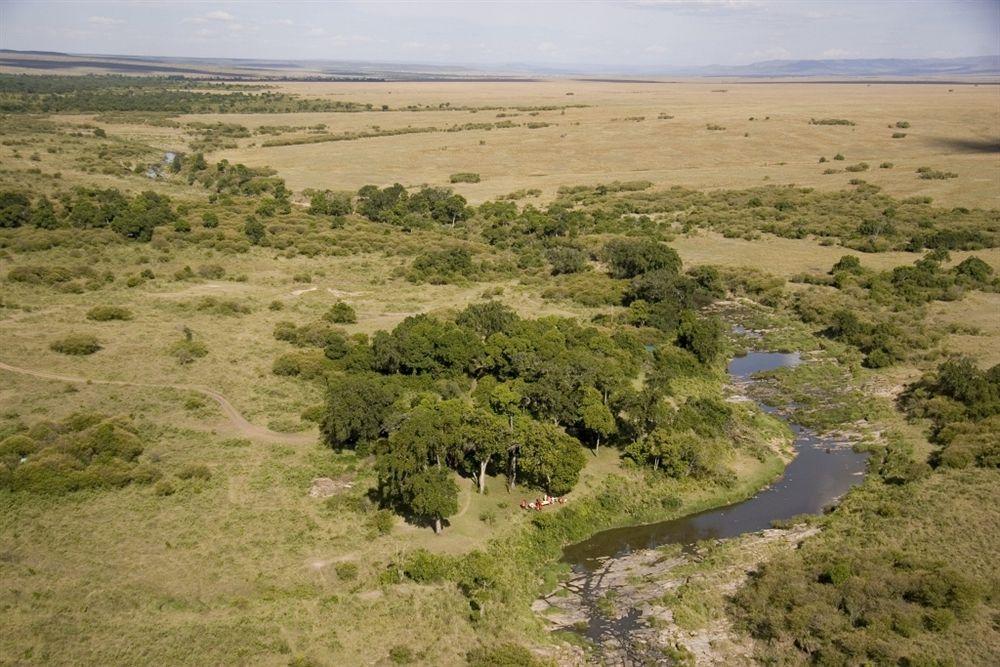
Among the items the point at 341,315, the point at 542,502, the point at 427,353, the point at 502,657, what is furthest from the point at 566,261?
the point at 502,657

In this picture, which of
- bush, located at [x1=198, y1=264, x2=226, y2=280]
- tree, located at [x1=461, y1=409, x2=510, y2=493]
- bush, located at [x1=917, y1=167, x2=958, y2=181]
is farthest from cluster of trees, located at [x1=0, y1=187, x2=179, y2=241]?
bush, located at [x1=917, y1=167, x2=958, y2=181]

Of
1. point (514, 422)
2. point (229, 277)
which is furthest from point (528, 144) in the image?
point (514, 422)

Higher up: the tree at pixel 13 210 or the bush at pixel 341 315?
the tree at pixel 13 210

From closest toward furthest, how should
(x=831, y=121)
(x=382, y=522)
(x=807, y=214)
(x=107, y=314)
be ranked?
(x=382, y=522)
(x=107, y=314)
(x=807, y=214)
(x=831, y=121)

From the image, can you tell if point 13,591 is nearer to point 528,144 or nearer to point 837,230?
point 837,230

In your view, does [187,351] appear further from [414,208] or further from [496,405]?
[414,208]

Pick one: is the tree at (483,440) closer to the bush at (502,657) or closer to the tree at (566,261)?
the bush at (502,657)

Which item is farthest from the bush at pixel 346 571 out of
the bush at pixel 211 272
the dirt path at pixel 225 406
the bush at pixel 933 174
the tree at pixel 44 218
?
the bush at pixel 933 174
